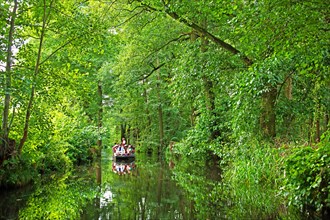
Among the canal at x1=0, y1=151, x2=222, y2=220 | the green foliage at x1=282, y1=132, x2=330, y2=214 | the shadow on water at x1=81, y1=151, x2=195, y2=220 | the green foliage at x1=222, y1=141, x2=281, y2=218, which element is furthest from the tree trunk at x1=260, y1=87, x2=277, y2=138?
the green foliage at x1=282, y1=132, x2=330, y2=214

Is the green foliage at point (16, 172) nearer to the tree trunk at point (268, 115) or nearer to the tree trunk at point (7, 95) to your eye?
the tree trunk at point (7, 95)

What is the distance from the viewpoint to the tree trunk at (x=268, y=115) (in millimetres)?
13219

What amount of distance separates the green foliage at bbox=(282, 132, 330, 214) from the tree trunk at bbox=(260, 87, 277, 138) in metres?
4.85

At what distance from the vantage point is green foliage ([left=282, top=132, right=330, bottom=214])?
290 inches

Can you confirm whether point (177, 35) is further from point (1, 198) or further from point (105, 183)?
point (1, 198)

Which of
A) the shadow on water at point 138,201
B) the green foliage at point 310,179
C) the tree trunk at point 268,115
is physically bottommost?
the shadow on water at point 138,201

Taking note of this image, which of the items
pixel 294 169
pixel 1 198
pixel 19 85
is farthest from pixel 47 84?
pixel 294 169

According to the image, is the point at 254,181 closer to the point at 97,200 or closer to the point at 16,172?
the point at 97,200

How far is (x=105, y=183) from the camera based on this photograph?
14250mm

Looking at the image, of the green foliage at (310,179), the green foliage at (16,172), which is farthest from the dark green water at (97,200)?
the green foliage at (310,179)

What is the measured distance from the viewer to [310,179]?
769 centimetres

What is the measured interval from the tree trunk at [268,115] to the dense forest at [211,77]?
0.04m

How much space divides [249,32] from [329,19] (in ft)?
6.18

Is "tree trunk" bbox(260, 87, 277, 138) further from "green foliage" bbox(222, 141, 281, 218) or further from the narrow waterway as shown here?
the narrow waterway
